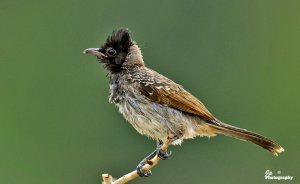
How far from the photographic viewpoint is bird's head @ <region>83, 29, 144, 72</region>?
855 cm

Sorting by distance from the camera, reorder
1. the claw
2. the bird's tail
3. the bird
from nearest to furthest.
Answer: the claw < the bird's tail < the bird

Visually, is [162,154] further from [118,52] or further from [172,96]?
[118,52]

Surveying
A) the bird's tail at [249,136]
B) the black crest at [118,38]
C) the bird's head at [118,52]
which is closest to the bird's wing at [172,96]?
the bird's tail at [249,136]

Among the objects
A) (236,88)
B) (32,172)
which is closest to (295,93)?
(236,88)

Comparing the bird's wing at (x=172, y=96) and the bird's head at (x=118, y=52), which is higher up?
the bird's head at (x=118, y=52)

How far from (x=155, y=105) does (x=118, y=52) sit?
2.69 feet

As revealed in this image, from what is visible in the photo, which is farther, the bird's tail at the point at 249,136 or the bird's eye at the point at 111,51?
the bird's eye at the point at 111,51

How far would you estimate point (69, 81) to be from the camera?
518 inches

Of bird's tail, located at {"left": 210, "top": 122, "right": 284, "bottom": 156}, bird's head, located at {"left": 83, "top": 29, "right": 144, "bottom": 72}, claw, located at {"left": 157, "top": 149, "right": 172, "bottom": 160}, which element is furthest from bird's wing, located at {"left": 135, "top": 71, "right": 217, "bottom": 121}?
claw, located at {"left": 157, "top": 149, "right": 172, "bottom": 160}

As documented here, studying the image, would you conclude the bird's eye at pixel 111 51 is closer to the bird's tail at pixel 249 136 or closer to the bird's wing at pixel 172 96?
the bird's wing at pixel 172 96

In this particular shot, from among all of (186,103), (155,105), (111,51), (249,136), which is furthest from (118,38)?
(249,136)

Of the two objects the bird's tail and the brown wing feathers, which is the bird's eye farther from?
the bird's tail

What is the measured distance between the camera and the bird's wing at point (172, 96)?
8.09 metres

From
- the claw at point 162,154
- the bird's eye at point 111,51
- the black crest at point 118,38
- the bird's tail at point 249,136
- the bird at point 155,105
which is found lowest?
the claw at point 162,154
